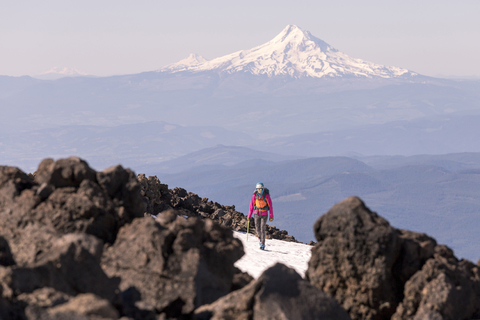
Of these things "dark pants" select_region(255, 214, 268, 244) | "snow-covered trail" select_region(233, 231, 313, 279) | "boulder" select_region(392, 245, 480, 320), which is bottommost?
"snow-covered trail" select_region(233, 231, 313, 279)

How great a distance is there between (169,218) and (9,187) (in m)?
2.93

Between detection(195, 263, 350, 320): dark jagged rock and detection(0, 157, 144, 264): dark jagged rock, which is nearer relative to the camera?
detection(195, 263, 350, 320): dark jagged rock

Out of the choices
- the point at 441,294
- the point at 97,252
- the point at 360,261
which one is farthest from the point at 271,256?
the point at 97,252

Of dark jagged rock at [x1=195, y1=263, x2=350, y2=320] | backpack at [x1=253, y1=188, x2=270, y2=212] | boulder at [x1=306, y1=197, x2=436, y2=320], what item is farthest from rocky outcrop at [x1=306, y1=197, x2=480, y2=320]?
backpack at [x1=253, y1=188, x2=270, y2=212]

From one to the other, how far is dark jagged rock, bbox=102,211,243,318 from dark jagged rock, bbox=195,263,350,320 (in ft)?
1.30

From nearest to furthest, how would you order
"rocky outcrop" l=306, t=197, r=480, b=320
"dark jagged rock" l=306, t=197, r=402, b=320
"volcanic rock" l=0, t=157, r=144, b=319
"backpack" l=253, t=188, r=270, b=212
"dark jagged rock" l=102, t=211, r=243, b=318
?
1. "volcanic rock" l=0, t=157, r=144, b=319
2. "dark jagged rock" l=102, t=211, r=243, b=318
3. "rocky outcrop" l=306, t=197, r=480, b=320
4. "dark jagged rock" l=306, t=197, r=402, b=320
5. "backpack" l=253, t=188, r=270, b=212

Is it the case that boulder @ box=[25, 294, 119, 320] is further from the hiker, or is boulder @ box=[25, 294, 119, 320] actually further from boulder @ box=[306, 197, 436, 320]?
the hiker

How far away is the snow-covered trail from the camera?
14.9 m

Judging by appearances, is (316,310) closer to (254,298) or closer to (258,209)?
(254,298)

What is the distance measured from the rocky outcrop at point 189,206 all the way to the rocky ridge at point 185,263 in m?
12.2

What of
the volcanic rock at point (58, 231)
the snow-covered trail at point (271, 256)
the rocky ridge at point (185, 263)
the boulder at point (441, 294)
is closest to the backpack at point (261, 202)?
the snow-covered trail at point (271, 256)

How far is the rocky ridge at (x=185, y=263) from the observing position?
20.9ft

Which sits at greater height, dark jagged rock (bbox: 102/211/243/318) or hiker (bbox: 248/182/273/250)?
dark jagged rock (bbox: 102/211/243/318)

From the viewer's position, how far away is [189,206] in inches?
951
